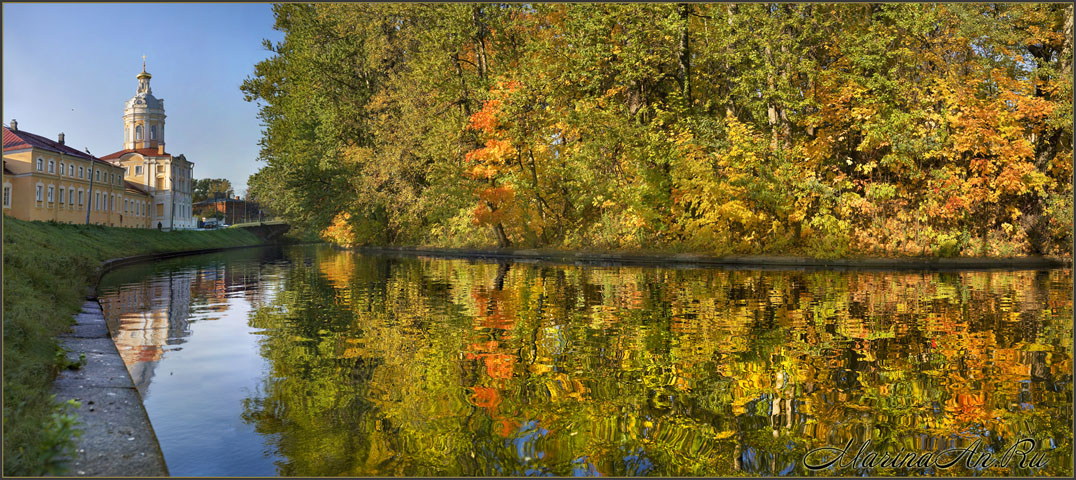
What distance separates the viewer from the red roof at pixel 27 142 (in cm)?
7019

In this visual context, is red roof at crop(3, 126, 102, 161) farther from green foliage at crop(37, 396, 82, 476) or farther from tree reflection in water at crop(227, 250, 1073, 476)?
green foliage at crop(37, 396, 82, 476)

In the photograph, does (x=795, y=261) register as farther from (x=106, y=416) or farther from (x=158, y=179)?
(x=158, y=179)

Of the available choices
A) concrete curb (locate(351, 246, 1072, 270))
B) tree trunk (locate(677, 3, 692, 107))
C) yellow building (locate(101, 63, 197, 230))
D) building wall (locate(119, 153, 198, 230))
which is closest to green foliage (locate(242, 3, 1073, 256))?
tree trunk (locate(677, 3, 692, 107))

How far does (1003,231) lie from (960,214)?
1.88 metres

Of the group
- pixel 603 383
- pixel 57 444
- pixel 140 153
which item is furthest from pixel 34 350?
pixel 140 153

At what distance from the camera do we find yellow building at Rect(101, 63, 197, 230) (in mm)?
108250

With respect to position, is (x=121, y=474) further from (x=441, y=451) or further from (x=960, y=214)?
(x=960, y=214)

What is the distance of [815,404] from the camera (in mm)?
6535

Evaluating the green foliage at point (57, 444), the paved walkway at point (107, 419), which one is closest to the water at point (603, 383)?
the paved walkway at point (107, 419)

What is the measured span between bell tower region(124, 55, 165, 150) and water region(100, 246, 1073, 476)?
392ft

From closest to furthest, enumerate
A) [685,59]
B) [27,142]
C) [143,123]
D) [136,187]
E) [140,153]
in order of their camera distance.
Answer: [685,59] → [27,142] → [136,187] → [140,153] → [143,123]

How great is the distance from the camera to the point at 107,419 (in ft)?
19.4

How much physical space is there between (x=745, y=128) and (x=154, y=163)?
103 metres

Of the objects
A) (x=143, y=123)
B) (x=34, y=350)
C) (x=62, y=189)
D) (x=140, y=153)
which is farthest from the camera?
(x=143, y=123)
